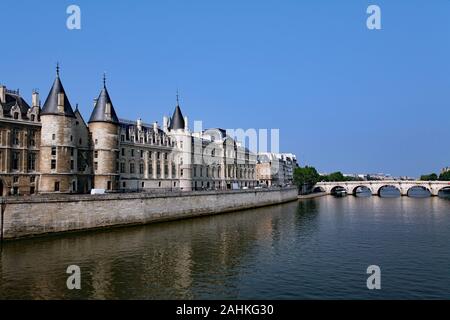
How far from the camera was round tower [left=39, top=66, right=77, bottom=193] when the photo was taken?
155ft

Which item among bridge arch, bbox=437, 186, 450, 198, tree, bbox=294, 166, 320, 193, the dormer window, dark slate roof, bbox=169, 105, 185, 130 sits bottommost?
bridge arch, bbox=437, 186, 450, 198

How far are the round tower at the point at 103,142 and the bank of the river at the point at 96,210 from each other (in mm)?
9209

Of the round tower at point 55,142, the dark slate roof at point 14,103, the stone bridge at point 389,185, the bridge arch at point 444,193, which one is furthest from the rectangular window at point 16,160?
the bridge arch at point 444,193

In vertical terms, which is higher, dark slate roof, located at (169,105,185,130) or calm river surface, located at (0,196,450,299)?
dark slate roof, located at (169,105,185,130)

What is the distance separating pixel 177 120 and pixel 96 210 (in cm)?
3928

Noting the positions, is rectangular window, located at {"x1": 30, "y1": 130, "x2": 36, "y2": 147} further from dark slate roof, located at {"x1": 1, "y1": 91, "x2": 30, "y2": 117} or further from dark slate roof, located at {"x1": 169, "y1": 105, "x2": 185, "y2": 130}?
dark slate roof, located at {"x1": 169, "y1": 105, "x2": 185, "y2": 130}

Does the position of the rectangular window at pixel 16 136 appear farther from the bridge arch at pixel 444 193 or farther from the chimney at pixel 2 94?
the bridge arch at pixel 444 193

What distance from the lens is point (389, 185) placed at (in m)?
124

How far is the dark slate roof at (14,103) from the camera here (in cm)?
4631

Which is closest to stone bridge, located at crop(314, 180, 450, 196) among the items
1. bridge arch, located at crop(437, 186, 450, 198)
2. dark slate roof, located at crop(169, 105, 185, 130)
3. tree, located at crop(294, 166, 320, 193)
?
tree, located at crop(294, 166, 320, 193)

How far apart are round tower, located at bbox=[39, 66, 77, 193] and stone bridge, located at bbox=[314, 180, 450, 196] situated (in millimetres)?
101807

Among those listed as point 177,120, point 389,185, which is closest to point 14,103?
point 177,120

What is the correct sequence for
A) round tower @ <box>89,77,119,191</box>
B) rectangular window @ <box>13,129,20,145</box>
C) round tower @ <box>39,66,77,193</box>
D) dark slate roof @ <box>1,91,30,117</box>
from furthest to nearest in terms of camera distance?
round tower @ <box>89,77,119,191</box>, round tower @ <box>39,66,77,193</box>, dark slate roof @ <box>1,91,30,117</box>, rectangular window @ <box>13,129,20,145</box>
